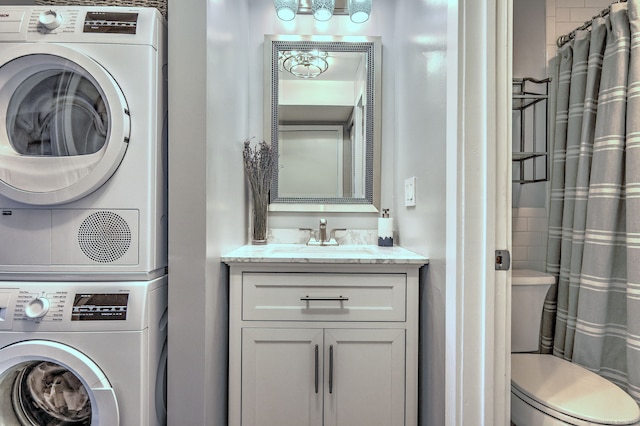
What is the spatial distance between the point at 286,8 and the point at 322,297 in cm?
153

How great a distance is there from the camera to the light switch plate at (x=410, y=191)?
138 centimetres

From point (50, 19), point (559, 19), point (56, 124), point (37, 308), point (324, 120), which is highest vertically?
point (559, 19)

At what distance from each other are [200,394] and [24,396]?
25.3 inches

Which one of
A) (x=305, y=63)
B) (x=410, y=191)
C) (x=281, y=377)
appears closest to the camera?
(x=281, y=377)

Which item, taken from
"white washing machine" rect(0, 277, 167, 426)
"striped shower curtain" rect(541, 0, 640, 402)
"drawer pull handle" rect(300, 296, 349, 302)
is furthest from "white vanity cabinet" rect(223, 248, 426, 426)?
"striped shower curtain" rect(541, 0, 640, 402)

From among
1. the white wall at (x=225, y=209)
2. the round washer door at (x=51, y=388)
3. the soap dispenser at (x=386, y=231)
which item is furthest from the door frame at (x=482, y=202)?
the round washer door at (x=51, y=388)

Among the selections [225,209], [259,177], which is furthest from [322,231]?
[225,209]

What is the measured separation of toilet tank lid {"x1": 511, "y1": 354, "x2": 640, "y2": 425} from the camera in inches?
37.5

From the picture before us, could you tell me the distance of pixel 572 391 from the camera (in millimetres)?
1083

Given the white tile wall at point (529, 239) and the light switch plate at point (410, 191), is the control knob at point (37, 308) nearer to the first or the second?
the light switch plate at point (410, 191)

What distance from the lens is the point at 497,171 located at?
831 mm

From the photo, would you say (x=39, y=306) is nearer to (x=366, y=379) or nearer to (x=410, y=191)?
(x=366, y=379)

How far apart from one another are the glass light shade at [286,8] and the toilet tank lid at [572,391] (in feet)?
6.67

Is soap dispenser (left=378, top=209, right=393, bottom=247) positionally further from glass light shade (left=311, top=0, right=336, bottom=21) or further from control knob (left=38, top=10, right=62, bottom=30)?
control knob (left=38, top=10, right=62, bottom=30)
